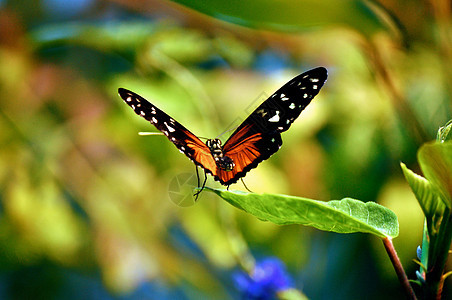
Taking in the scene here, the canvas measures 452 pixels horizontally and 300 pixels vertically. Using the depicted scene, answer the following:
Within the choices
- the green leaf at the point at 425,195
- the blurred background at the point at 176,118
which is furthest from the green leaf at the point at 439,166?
the blurred background at the point at 176,118

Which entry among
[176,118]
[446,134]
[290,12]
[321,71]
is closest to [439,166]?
[446,134]

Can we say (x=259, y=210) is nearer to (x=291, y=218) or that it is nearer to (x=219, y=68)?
(x=291, y=218)

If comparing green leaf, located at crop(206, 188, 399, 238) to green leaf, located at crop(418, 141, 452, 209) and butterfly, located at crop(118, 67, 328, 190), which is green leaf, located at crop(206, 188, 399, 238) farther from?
butterfly, located at crop(118, 67, 328, 190)

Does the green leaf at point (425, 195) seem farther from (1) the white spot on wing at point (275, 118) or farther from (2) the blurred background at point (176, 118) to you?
(2) the blurred background at point (176, 118)

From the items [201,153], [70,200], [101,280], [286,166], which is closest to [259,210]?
[201,153]

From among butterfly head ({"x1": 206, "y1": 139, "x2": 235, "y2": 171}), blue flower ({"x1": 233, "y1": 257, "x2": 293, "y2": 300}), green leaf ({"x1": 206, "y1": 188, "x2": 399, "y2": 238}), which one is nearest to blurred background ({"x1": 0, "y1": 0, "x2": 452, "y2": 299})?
blue flower ({"x1": 233, "y1": 257, "x2": 293, "y2": 300})

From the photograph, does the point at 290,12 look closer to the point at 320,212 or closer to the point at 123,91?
the point at 123,91
